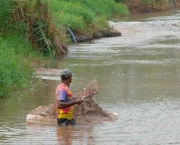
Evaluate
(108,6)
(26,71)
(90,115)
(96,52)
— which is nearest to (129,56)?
(96,52)

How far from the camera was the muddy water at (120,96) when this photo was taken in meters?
10.1

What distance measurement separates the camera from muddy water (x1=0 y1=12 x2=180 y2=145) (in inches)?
397

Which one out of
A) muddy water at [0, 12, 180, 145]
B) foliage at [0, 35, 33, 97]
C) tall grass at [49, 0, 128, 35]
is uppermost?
tall grass at [49, 0, 128, 35]

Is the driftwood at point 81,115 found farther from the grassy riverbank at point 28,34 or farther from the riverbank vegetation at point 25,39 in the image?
the grassy riverbank at point 28,34

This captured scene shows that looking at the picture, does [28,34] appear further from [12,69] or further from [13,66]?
[12,69]

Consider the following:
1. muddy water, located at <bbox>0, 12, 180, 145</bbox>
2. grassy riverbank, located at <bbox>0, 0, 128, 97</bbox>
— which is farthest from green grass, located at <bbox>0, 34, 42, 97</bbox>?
muddy water, located at <bbox>0, 12, 180, 145</bbox>

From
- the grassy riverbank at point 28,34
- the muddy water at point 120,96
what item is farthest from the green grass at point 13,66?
the muddy water at point 120,96

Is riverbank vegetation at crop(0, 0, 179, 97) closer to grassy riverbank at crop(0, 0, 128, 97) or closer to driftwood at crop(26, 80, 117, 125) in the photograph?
grassy riverbank at crop(0, 0, 128, 97)

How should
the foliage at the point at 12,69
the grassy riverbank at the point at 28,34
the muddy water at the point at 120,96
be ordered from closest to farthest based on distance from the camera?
the muddy water at the point at 120,96
the foliage at the point at 12,69
the grassy riverbank at the point at 28,34

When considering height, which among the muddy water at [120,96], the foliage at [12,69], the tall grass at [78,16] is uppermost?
the tall grass at [78,16]

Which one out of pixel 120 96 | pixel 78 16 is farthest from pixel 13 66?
pixel 78 16

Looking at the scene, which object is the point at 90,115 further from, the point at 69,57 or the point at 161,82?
the point at 69,57

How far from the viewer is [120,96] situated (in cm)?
1397

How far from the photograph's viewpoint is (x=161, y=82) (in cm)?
1568
